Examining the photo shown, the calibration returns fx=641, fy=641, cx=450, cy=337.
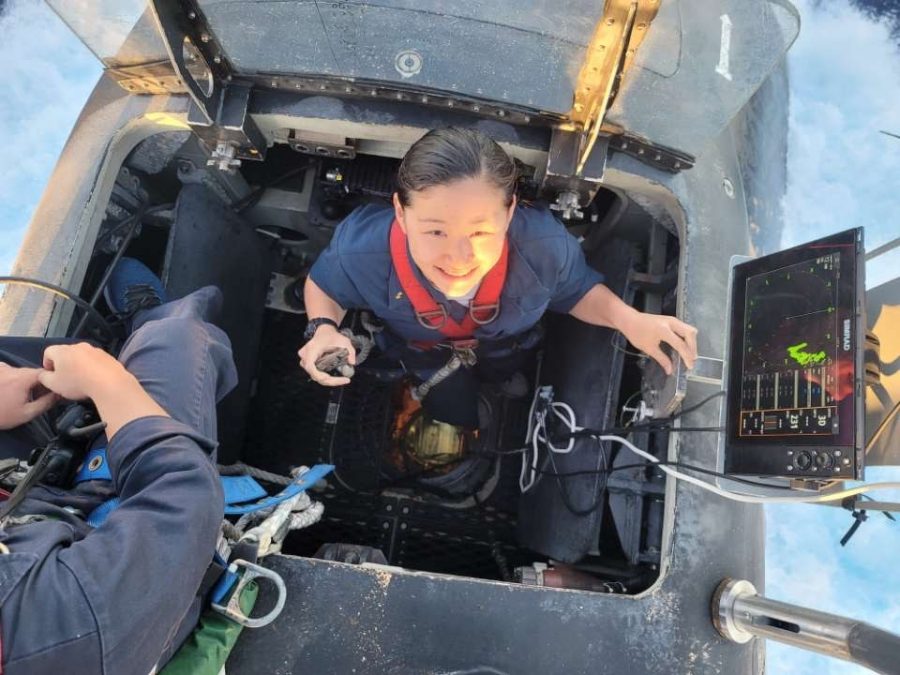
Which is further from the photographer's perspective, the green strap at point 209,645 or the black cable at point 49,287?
the black cable at point 49,287

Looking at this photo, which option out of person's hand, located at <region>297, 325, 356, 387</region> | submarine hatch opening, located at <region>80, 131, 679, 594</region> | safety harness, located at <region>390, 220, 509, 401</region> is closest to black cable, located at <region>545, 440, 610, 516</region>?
submarine hatch opening, located at <region>80, 131, 679, 594</region>

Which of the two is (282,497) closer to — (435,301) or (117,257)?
(435,301)

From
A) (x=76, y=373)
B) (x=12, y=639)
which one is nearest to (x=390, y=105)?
(x=76, y=373)

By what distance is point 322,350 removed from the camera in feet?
4.07

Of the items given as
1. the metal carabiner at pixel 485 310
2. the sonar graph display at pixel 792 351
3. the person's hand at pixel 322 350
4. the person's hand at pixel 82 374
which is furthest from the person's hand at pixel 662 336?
the person's hand at pixel 82 374

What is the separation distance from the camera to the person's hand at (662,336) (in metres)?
1.17

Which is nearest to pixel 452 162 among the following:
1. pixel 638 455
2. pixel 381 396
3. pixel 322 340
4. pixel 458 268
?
pixel 458 268

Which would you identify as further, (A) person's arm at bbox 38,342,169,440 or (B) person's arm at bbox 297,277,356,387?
(B) person's arm at bbox 297,277,356,387

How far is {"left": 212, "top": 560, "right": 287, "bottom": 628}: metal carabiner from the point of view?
0.93m

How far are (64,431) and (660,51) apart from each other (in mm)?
1216

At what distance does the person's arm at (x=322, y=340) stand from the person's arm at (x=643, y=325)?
51 centimetres

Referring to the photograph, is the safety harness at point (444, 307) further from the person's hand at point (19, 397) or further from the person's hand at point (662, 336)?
the person's hand at point (19, 397)

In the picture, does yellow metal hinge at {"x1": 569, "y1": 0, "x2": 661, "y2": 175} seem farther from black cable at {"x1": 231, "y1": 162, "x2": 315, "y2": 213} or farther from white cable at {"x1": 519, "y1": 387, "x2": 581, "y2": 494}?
black cable at {"x1": 231, "y1": 162, "x2": 315, "y2": 213}

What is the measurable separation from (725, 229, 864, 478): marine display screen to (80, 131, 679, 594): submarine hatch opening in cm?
24
